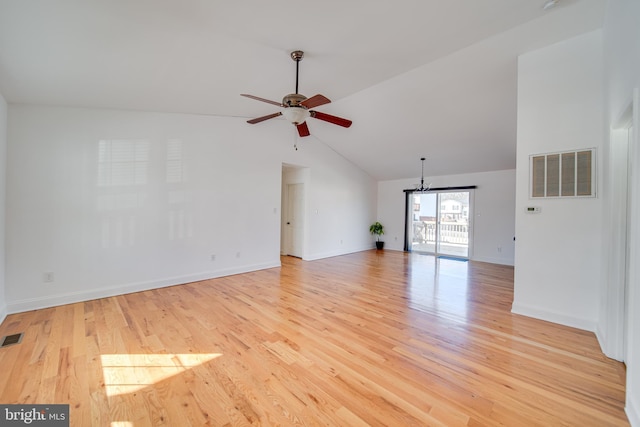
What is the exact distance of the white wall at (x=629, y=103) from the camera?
1.53 meters

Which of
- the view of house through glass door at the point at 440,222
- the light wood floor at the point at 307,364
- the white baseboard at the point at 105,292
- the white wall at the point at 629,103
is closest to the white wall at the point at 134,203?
the white baseboard at the point at 105,292

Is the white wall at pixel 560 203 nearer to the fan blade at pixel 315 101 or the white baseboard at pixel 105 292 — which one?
the fan blade at pixel 315 101

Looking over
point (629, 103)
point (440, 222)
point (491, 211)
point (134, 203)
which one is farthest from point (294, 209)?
point (629, 103)

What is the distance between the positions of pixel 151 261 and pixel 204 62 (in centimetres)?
311

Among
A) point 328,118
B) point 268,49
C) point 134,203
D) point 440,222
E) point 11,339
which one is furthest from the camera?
point 440,222

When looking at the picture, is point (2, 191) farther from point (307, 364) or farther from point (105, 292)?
point (307, 364)

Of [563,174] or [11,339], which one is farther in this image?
[563,174]

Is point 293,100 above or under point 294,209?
above

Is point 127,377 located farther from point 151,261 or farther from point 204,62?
point 204,62

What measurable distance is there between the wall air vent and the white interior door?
16.4 feet

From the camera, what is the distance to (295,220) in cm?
709

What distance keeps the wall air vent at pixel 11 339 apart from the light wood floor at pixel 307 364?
0.09 m

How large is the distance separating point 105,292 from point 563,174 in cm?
614

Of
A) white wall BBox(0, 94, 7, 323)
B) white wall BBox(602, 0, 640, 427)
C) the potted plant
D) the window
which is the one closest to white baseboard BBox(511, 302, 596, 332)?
white wall BBox(602, 0, 640, 427)
